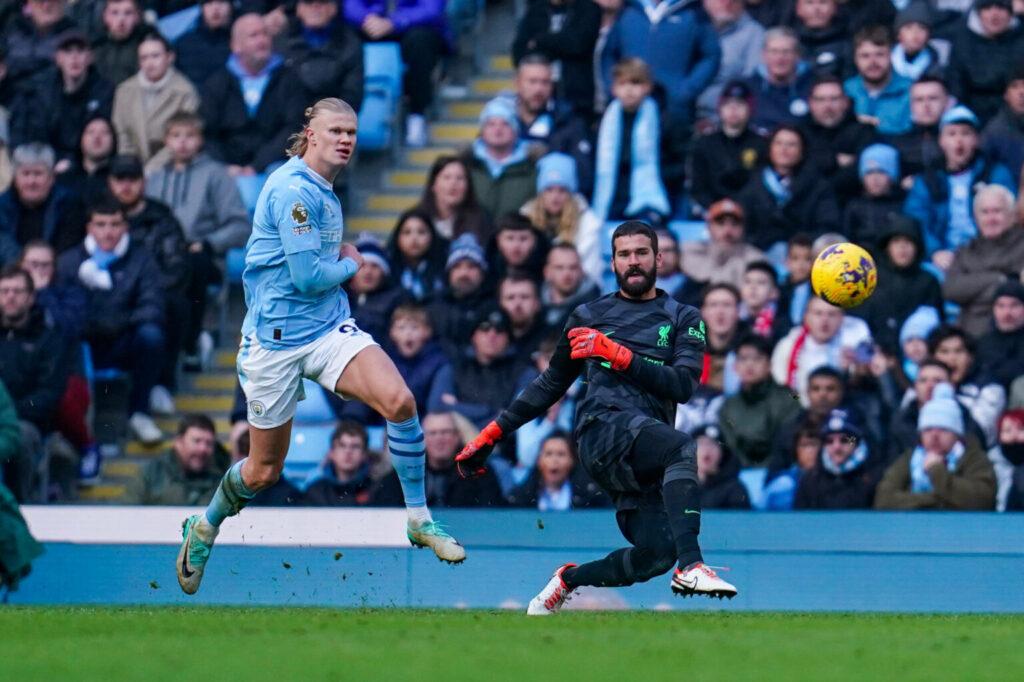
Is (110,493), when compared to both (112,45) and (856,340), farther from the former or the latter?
(856,340)

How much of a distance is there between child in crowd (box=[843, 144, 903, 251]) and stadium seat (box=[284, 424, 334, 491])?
4.18 meters

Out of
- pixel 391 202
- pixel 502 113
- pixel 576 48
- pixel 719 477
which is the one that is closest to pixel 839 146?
pixel 576 48

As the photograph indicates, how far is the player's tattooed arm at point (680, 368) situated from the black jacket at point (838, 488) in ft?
13.7

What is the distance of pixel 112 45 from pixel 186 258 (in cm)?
279

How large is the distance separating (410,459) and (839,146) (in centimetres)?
642

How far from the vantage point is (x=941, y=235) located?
14539mm

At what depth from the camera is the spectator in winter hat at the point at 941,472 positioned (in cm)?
1266

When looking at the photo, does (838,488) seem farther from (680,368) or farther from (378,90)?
(378,90)

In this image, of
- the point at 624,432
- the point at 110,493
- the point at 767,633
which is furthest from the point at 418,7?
the point at 767,633

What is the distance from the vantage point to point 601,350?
28.3 ft

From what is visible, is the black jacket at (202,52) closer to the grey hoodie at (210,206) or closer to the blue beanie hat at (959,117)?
the grey hoodie at (210,206)

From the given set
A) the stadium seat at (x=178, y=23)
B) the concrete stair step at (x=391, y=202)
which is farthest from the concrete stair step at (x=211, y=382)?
the stadium seat at (x=178, y=23)

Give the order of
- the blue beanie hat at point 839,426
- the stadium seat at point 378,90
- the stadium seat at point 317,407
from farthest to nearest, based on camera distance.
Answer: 1. the stadium seat at point 378,90
2. the stadium seat at point 317,407
3. the blue beanie hat at point 839,426

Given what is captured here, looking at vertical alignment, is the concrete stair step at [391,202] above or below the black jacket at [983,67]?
below
